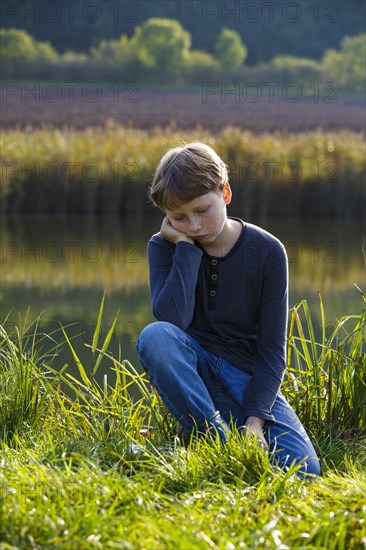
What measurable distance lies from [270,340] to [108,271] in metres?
4.24

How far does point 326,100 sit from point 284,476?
28115mm

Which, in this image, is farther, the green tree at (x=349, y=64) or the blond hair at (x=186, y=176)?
the green tree at (x=349, y=64)

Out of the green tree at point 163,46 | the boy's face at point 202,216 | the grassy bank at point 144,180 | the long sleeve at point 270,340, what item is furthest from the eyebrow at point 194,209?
the green tree at point 163,46

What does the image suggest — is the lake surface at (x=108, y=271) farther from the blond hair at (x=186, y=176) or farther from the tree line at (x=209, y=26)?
the tree line at (x=209, y=26)

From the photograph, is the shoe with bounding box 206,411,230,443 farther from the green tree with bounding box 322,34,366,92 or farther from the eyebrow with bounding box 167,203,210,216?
the green tree with bounding box 322,34,366,92

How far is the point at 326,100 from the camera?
2892cm

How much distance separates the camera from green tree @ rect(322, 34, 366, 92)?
2736 centimetres

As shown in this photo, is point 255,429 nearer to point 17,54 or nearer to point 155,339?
point 155,339

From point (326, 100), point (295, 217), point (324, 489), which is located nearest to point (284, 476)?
point (324, 489)

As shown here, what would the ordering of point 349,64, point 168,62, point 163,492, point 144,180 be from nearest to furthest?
1. point 163,492
2. point 144,180
3. point 349,64
4. point 168,62

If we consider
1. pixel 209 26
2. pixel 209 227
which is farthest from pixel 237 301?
pixel 209 26

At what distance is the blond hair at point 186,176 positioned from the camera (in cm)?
209

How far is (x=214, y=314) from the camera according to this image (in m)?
2.25

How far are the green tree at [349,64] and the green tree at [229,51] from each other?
8.91 feet
